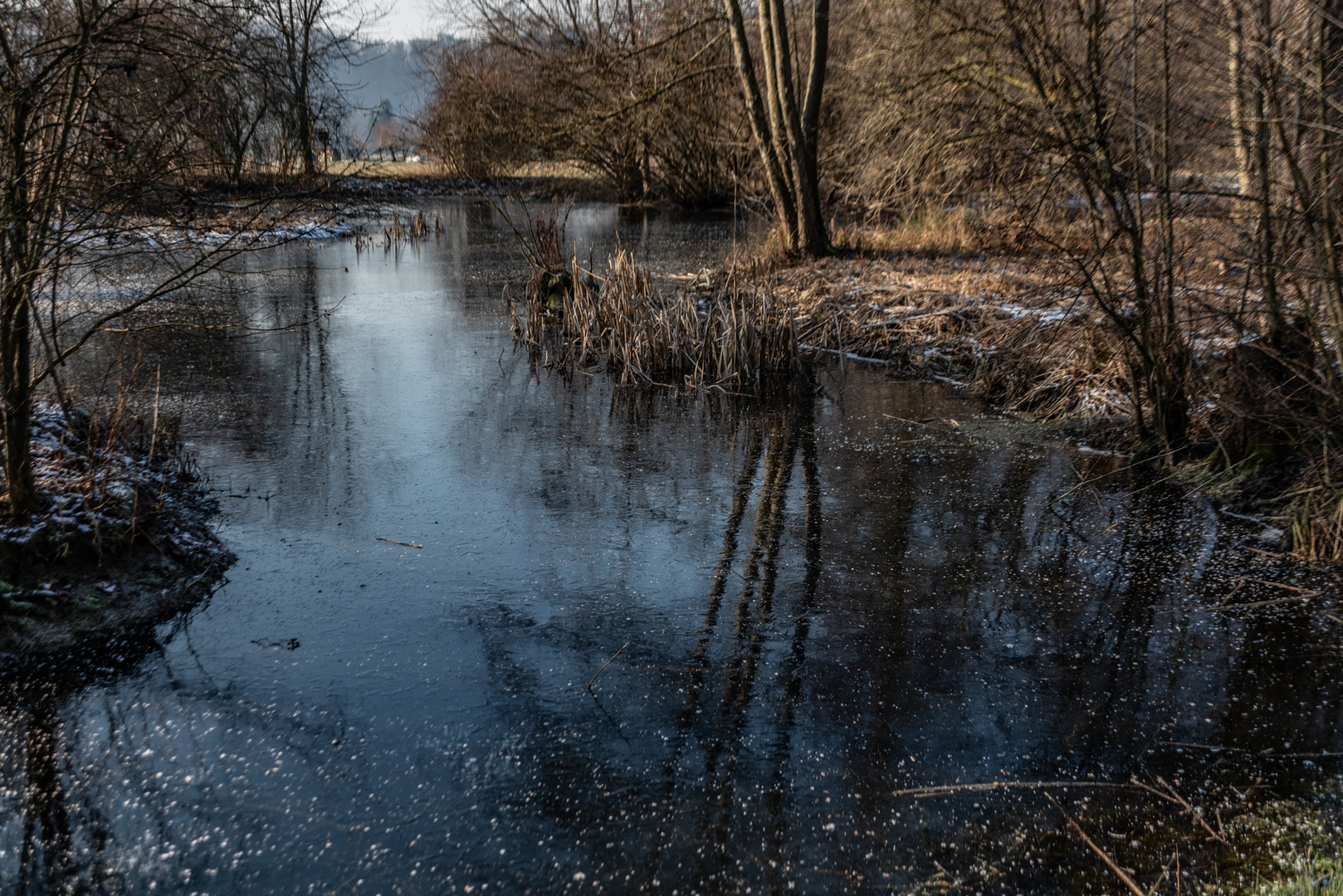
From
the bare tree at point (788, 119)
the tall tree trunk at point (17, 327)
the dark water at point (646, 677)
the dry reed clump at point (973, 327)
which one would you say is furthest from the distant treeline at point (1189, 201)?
the tall tree trunk at point (17, 327)

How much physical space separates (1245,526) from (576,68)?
38.6ft

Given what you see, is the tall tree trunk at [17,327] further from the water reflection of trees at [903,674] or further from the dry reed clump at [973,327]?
the dry reed clump at [973,327]

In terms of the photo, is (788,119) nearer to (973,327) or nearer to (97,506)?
(973,327)

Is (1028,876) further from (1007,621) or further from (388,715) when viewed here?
(388,715)

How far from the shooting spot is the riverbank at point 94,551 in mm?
3936

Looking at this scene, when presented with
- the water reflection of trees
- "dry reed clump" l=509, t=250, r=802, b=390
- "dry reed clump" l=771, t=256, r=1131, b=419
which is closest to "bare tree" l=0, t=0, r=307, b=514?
the water reflection of trees

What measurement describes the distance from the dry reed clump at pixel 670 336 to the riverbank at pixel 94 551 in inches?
171

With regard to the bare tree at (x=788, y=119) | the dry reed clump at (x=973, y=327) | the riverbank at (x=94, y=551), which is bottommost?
the riverbank at (x=94, y=551)

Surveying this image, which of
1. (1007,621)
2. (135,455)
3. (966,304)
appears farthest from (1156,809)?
(966,304)

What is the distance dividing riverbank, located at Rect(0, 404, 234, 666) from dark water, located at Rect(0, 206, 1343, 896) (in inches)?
7.9

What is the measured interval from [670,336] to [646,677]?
17.3 feet

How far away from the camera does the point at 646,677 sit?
3637mm

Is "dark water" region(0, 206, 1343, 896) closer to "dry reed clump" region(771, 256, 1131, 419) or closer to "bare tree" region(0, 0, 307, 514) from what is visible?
"dry reed clump" region(771, 256, 1131, 419)

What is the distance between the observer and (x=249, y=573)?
447 cm
